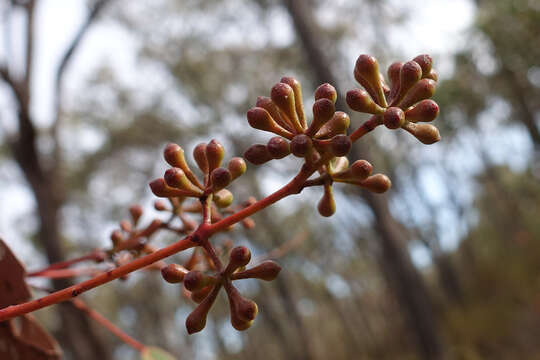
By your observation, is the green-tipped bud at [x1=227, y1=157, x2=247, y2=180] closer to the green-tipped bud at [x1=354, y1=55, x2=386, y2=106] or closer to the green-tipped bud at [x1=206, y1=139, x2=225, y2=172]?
the green-tipped bud at [x1=206, y1=139, x2=225, y2=172]

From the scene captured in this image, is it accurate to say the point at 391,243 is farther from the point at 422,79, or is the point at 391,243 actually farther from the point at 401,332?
the point at 401,332

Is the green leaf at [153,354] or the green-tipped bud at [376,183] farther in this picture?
the green leaf at [153,354]

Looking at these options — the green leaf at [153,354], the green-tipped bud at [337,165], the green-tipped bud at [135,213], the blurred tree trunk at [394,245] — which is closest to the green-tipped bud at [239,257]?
the green-tipped bud at [337,165]

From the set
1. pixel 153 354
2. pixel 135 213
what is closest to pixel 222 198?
pixel 135 213

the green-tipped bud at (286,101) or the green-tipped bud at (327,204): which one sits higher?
the green-tipped bud at (286,101)

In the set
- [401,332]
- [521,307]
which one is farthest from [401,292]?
[401,332]

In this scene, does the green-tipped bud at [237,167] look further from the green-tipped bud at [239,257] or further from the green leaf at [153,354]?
the green leaf at [153,354]

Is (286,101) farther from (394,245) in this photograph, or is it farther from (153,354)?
(394,245)
